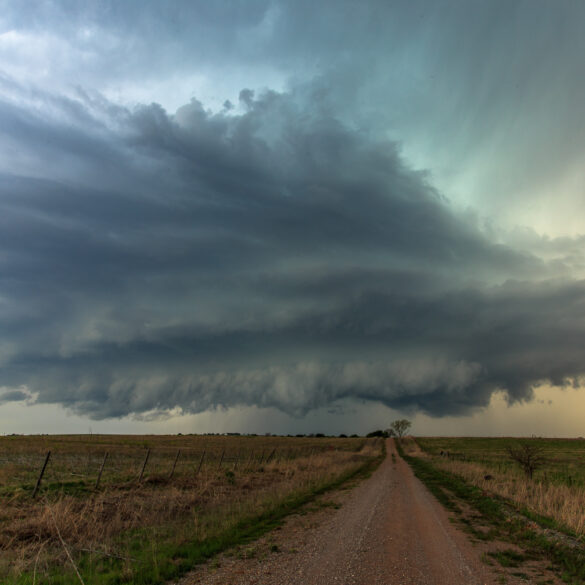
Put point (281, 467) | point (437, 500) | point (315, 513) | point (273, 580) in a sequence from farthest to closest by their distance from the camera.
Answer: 1. point (281, 467)
2. point (437, 500)
3. point (315, 513)
4. point (273, 580)

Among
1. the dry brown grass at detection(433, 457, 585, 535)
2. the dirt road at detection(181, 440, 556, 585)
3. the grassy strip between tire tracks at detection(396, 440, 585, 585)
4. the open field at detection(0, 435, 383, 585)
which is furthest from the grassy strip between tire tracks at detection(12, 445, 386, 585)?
the dry brown grass at detection(433, 457, 585, 535)

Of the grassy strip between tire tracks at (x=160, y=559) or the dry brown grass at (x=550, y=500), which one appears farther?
the dry brown grass at (x=550, y=500)

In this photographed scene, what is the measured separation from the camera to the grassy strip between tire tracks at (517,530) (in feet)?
38.0

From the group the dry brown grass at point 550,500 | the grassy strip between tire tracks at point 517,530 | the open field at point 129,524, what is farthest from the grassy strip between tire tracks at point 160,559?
the dry brown grass at point 550,500

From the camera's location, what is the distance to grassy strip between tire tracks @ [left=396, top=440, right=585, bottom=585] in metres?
11.6

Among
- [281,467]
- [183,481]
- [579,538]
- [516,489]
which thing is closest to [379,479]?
[281,467]

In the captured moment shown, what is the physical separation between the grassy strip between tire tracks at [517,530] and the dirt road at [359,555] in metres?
1.60

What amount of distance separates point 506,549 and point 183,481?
18.7 meters

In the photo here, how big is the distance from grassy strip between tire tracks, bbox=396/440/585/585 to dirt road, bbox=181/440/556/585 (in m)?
1.60

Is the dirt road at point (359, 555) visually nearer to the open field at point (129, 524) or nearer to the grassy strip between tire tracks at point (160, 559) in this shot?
the grassy strip between tire tracks at point (160, 559)

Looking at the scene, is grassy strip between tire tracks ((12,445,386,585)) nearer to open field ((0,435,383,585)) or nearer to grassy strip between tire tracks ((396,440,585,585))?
open field ((0,435,383,585))

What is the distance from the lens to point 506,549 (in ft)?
42.5

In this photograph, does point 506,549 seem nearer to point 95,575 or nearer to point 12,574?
point 95,575

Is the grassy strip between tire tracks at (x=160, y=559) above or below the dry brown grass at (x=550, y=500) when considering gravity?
above
